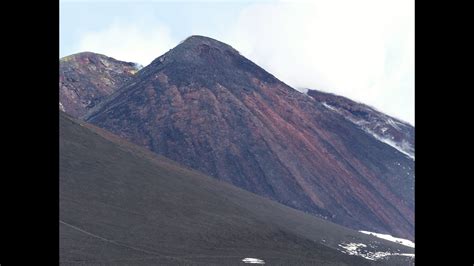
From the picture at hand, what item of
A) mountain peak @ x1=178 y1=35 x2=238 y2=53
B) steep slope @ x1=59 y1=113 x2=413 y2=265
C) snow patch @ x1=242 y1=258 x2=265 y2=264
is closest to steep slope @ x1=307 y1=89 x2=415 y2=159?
mountain peak @ x1=178 y1=35 x2=238 y2=53

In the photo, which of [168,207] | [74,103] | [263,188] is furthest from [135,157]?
[74,103]

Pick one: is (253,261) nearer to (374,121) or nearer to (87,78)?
(374,121)

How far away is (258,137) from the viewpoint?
7112cm

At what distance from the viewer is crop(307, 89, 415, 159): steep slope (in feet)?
297

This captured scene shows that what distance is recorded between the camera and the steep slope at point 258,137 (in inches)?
2562

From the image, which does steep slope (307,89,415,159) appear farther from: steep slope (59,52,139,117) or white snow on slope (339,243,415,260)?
white snow on slope (339,243,415,260)

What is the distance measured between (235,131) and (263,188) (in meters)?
10.1

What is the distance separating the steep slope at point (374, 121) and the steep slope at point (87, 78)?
29094 millimetres

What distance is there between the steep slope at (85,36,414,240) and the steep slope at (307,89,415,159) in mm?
3497

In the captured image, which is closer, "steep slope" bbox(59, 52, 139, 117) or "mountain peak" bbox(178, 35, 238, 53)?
"mountain peak" bbox(178, 35, 238, 53)

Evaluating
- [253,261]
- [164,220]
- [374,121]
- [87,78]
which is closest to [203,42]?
[87,78]

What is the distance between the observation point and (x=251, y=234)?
99.9 feet
